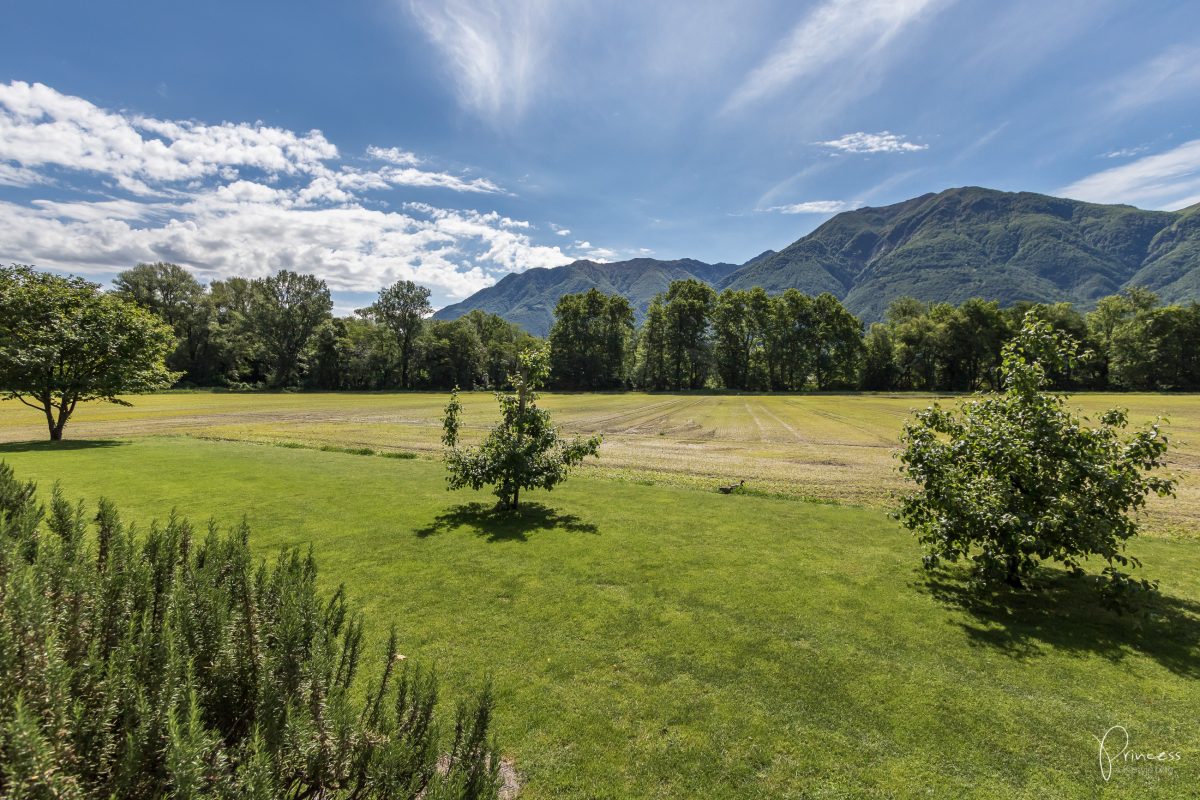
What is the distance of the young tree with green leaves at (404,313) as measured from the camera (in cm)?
11119

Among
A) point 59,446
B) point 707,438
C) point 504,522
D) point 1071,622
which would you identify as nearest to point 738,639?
point 1071,622

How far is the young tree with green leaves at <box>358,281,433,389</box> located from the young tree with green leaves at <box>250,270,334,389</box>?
11307 mm

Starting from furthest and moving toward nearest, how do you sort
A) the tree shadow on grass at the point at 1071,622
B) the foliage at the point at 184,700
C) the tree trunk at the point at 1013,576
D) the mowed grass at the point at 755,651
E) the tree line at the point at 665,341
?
the tree line at the point at 665,341
the tree trunk at the point at 1013,576
the tree shadow on grass at the point at 1071,622
the mowed grass at the point at 755,651
the foliage at the point at 184,700

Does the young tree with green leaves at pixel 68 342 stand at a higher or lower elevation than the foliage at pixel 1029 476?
higher

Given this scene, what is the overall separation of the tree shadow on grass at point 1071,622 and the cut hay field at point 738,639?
0.04m

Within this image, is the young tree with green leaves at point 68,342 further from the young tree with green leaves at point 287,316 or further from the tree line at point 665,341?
the young tree with green leaves at point 287,316

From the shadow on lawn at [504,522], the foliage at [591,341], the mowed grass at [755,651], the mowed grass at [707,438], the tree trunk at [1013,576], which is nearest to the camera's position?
the mowed grass at [755,651]

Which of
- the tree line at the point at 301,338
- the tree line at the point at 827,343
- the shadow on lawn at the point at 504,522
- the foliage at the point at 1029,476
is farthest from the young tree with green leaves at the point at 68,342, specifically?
the tree line at the point at 827,343

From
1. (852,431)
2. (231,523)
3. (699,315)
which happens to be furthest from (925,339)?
(231,523)

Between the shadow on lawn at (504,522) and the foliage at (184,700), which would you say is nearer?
the foliage at (184,700)

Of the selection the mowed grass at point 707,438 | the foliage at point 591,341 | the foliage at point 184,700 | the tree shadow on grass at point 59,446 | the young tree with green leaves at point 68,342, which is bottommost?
the mowed grass at point 707,438

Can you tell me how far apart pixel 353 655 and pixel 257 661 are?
2.46ft

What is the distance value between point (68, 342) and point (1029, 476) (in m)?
33.7

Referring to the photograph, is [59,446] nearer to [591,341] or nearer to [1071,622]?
[1071,622]
